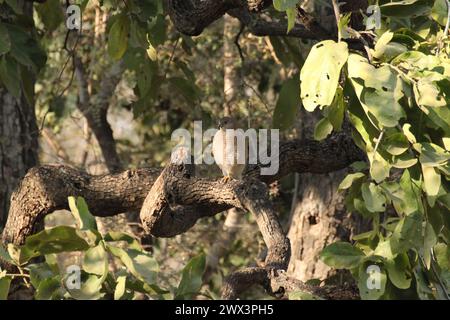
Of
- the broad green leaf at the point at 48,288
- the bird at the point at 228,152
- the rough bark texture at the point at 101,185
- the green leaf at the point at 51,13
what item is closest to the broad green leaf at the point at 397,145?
the broad green leaf at the point at 48,288

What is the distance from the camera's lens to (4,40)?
152 inches

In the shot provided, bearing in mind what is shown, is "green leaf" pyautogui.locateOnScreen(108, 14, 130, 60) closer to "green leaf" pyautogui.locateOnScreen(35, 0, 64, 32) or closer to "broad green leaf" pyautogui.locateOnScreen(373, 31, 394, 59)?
"green leaf" pyautogui.locateOnScreen(35, 0, 64, 32)

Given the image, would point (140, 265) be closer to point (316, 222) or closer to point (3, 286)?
point (3, 286)

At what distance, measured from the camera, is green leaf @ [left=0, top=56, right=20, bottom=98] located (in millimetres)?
3965

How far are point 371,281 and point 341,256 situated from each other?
12 centimetres

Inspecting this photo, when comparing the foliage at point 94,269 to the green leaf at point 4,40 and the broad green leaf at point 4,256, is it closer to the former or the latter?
the broad green leaf at point 4,256

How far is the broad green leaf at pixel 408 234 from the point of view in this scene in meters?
2.68

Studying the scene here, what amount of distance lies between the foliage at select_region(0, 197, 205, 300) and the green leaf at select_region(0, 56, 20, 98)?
1.26 meters

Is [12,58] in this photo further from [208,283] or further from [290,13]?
[208,283]

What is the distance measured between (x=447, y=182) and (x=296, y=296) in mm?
510

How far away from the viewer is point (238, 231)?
22.6 ft

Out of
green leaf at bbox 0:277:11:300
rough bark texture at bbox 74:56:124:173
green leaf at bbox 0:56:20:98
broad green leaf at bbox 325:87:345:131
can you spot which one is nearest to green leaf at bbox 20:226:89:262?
green leaf at bbox 0:277:11:300

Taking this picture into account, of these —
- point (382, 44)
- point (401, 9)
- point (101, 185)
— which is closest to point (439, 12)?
point (401, 9)
